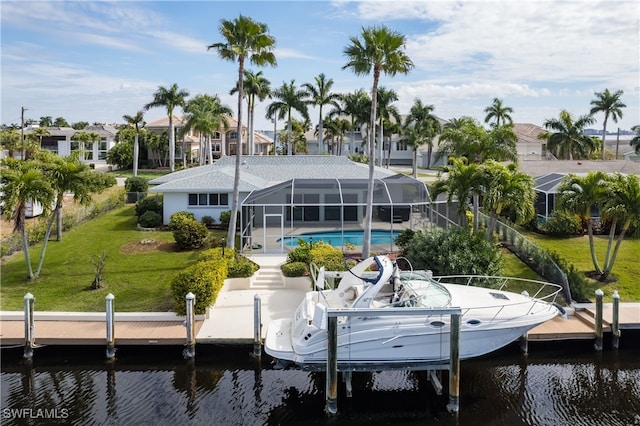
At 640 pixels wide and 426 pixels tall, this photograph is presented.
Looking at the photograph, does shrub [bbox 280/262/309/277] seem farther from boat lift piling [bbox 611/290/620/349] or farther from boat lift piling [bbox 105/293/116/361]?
boat lift piling [bbox 611/290/620/349]

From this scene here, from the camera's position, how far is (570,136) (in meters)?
50.8

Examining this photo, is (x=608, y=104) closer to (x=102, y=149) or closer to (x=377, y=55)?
(x=377, y=55)

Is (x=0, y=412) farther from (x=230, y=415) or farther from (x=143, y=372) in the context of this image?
(x=230, y=415)

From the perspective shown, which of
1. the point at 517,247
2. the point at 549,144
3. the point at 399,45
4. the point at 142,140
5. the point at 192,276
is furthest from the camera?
the point at 142,140

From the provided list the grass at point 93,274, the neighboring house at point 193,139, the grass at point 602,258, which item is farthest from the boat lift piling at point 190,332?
the neighboring house at point 193,139

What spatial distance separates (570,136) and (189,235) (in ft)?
129

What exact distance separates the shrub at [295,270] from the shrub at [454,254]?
4044mm

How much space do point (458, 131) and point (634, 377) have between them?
50.6ft

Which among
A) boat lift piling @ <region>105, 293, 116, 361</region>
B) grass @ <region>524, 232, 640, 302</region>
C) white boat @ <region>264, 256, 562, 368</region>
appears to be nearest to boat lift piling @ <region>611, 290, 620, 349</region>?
white boat @ <region>264, 256, 562, 368</region>

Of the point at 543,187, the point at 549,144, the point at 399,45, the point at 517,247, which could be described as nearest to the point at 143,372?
the point at 399,45

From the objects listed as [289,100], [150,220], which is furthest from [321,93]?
[150,220]

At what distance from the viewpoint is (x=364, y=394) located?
557 inches

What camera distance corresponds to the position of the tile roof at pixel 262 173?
30.8m

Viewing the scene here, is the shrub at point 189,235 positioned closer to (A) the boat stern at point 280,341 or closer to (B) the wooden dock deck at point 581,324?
(A) the boat stern at point 280,341
